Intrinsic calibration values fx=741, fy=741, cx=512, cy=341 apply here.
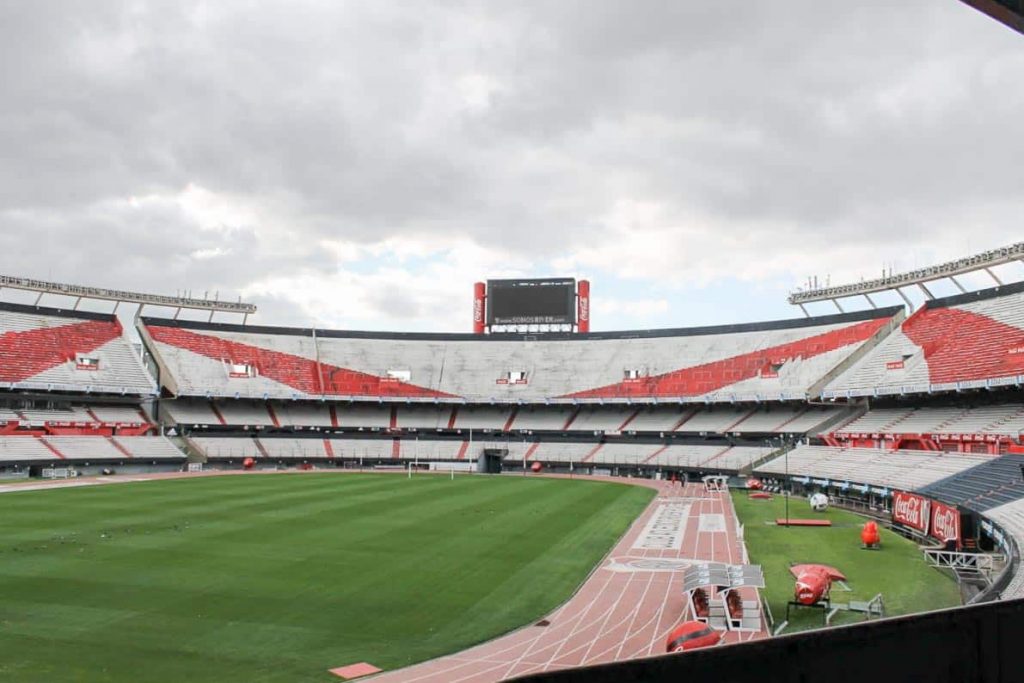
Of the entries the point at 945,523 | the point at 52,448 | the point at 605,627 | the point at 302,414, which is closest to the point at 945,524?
the point at 945,523

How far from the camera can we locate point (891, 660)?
3.44 metres

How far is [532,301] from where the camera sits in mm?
83312

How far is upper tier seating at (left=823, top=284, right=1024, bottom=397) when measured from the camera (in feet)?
150

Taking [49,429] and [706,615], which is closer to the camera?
[706,615]

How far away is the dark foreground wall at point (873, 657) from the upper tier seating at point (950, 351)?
45745 mm

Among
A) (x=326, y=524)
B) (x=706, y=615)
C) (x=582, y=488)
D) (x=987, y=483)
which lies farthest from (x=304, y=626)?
(x=582, y=488)

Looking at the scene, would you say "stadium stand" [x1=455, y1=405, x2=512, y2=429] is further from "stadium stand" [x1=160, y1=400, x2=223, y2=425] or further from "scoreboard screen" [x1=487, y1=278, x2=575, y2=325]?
"stadium stand" [x1=160, y1=400, x2=223, y2=425]

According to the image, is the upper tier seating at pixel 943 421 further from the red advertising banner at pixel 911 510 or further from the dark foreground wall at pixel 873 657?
the dark foreground wall at pixel 873 657

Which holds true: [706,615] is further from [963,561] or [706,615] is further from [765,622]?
[963,561]

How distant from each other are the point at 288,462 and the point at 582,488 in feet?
99.5

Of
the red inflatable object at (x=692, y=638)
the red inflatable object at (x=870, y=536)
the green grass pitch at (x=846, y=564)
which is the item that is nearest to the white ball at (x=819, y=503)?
the green grass pitch at (x=846, y=564)

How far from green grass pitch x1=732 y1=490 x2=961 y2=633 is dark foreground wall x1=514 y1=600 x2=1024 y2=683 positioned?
1483 centimetres

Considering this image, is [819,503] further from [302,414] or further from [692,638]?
[302,414]

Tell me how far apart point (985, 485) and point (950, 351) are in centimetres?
2355
